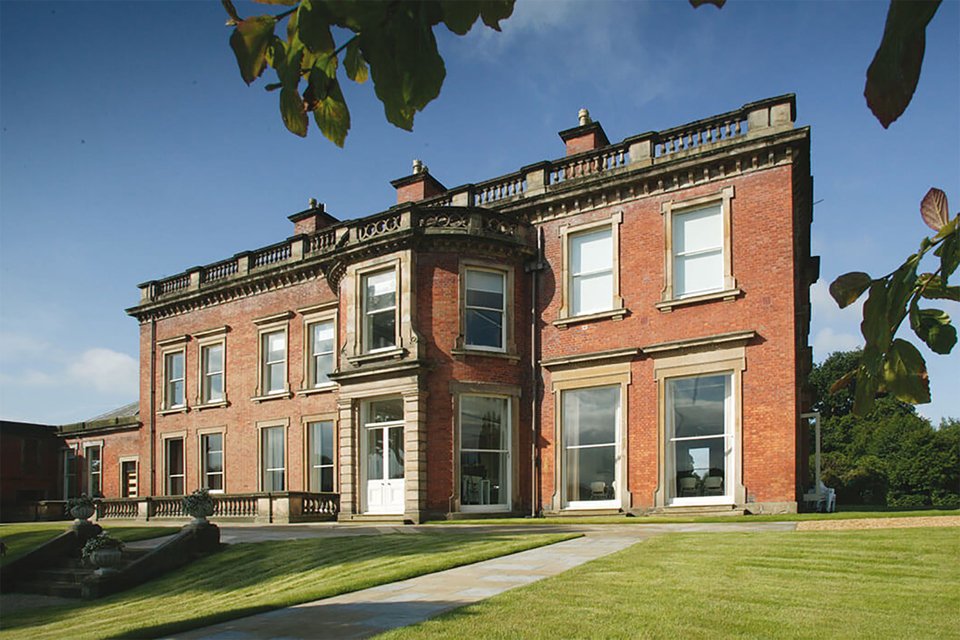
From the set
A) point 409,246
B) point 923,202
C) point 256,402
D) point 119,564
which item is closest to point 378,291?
point 409,246

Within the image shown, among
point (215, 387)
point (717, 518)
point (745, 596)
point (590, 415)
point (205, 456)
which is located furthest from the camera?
point (215, 387)

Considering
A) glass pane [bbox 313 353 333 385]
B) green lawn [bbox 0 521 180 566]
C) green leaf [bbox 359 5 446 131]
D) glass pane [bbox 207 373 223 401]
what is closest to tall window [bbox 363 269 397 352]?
glass pane [bbox 313 353 333 385]

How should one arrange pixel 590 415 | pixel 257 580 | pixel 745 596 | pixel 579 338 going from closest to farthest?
pixel 745 596 < pixel 257 580 < pixel 590 415 < pixel 579 338

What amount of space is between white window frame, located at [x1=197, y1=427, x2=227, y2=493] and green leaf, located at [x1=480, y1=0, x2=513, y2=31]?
28.0 metres

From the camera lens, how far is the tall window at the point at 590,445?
20062 millimetres

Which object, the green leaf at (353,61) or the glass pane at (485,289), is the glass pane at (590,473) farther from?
the green leaf at (353,61)

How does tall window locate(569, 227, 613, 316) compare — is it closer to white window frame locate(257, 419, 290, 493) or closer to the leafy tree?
white window frame locate(257, 419, 290, 493)

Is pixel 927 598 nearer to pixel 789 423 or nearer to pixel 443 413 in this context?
pixel 789 423

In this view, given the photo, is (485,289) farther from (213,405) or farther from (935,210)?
(935,210)

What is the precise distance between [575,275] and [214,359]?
49.6ft

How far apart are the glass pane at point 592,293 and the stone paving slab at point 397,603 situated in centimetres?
978

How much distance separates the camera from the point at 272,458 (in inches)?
1077

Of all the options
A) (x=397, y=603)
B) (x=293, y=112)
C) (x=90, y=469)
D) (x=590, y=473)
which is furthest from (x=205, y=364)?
(x=293, y=112)

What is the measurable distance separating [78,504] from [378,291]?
890 centimetres
